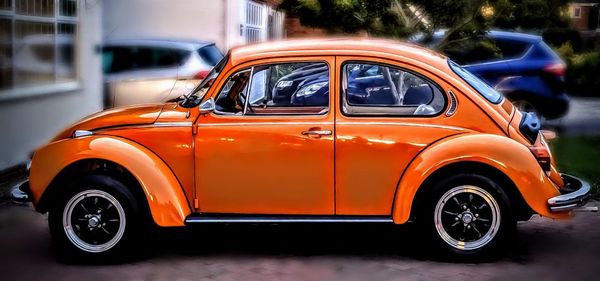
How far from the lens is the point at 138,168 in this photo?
5.66 metres

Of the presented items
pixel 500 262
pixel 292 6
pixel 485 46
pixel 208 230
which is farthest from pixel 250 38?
pixel 500 262

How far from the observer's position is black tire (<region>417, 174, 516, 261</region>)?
565cm

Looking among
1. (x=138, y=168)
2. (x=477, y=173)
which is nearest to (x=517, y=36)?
(x=477, y=173)

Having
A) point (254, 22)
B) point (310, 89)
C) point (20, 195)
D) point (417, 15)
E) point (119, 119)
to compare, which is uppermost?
point (254, 22)

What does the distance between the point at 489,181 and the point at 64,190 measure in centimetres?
301

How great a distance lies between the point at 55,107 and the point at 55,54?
0.84m

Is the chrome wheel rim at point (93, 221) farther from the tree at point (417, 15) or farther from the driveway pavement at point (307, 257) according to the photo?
the tree at point (417, 15)

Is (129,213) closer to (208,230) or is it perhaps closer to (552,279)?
(208,230)

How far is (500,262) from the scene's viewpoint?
5797 millimetres

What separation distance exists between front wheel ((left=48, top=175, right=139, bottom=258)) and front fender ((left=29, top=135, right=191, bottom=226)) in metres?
0.16

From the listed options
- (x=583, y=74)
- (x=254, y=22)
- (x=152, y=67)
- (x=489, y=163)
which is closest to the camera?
(x=489, y=163)

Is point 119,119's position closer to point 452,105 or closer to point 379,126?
point 379,126

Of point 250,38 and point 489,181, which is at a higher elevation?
point 250,38

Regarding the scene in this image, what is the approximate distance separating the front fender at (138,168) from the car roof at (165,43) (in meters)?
6.92
